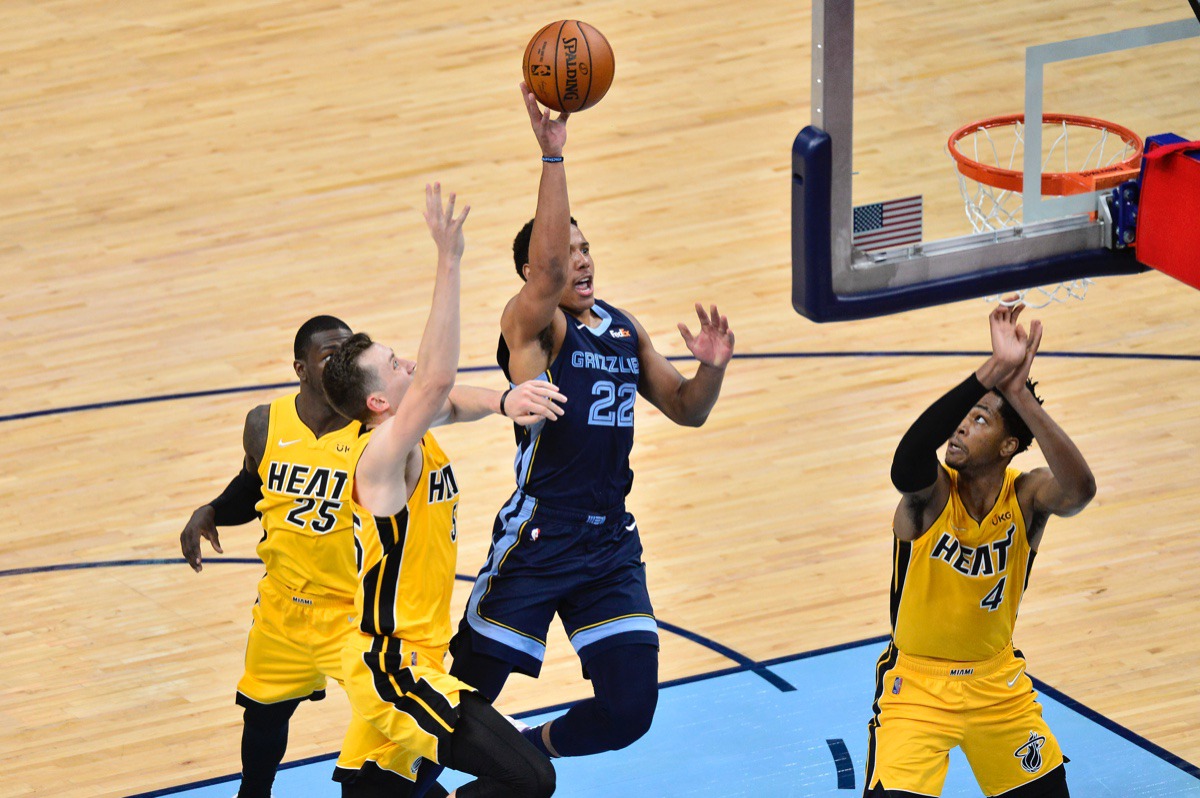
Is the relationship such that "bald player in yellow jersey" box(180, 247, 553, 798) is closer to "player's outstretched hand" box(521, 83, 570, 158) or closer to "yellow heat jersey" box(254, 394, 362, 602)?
"yellow heat jersey" box(254, 394, 362, 602)

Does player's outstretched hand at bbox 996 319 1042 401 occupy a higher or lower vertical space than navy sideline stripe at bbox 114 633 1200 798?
higher

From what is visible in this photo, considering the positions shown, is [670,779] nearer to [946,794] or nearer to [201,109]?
[946,794]

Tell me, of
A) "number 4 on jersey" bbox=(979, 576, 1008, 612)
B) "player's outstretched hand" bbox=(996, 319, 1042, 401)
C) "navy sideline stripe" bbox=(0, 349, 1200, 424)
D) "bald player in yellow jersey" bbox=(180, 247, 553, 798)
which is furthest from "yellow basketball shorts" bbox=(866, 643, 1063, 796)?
"navy sideline stripe" bbox=(0, 349, 1200, 424)

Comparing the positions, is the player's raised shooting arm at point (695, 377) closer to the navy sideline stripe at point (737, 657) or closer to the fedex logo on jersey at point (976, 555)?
the fedex logo on jersey at point (976, 555)

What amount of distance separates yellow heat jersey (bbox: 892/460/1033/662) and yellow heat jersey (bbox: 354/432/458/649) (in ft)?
4.61

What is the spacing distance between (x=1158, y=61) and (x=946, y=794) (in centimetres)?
269

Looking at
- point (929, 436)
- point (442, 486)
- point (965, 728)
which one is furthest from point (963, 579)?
point (442, 486)

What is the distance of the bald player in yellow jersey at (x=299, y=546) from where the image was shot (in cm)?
576

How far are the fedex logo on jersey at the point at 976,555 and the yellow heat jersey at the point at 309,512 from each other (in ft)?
6.22

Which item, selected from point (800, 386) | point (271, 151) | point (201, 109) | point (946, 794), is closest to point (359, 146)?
point (271, 151)

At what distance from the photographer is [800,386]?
9156 millimetres

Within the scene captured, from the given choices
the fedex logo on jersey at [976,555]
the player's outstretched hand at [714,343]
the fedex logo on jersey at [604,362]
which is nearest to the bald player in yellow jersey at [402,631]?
the fedex logo on jersey at [604,362]

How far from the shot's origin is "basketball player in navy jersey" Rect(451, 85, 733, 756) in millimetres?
5629

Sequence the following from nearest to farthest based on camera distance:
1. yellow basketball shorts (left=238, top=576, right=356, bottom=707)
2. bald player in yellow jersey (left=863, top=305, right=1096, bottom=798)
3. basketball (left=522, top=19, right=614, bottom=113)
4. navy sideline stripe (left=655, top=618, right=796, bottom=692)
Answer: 1. bald player in yellow jersey (left=863, top=305, right=1096, bottom=798)
2. basketball (left=522, top=19, right=614, bottom=113)
3. yellow basketball shorts (left=238, top=576, right=356, bottom=707)
4. navy sideline stripe (left=655, top=618, right=796, bottom=692)
